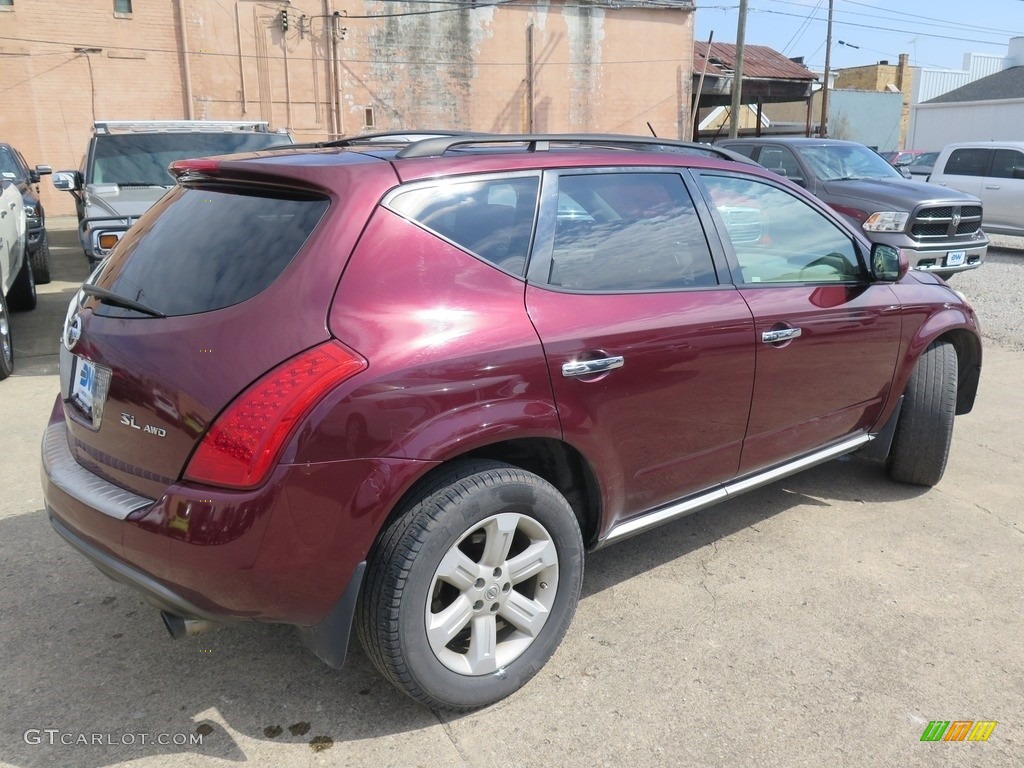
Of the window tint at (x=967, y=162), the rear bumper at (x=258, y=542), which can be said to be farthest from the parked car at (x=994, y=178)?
the rear bumper at (x=258, y=542)

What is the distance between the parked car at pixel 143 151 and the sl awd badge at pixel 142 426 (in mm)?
6045

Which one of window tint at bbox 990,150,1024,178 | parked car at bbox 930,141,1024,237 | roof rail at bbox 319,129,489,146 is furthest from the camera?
window tint at bbox 990,150,1024,178

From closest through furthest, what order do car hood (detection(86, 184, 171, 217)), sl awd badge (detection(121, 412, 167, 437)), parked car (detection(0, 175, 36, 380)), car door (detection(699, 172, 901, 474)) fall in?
sl awd badge (detection(121, 412, 167, 437)), car door (detection(699, 172, 901, 474)), parked car (detection(0, 175, 36, 380)), car hood (detection(86, 184, 171, 217))

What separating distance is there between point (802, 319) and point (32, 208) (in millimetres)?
9295

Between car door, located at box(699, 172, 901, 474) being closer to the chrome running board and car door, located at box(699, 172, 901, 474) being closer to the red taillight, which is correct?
the chrome running board

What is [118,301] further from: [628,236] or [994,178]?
[994,178]

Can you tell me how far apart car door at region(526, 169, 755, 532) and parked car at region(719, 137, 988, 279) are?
22.5 feet

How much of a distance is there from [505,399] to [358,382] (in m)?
0.48

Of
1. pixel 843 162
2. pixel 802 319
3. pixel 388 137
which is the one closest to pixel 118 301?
pixel 388 137

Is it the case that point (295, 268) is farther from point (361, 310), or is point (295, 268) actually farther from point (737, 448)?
point (737, 448)

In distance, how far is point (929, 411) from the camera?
4.26m

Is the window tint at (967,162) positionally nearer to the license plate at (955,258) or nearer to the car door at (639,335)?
the license plate at (955,258)

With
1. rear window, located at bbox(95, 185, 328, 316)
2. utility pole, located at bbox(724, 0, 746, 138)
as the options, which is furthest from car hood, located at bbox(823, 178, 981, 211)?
utility pole, located at bbox(724, 0, 746, 138)

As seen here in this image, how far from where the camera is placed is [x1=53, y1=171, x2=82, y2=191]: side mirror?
7.87 metres
